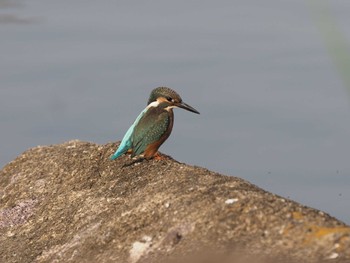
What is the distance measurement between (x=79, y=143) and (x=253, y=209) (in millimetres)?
8747

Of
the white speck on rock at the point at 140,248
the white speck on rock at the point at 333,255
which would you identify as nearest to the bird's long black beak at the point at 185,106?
Result: the white speck on rock at the point at 140,248

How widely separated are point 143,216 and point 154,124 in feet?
9.90

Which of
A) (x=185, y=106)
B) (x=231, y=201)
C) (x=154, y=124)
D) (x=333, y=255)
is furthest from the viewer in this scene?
(x=185, y=106)

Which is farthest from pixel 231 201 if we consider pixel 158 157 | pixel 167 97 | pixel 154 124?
pixel 158 157

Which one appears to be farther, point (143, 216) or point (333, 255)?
point (143, 216)

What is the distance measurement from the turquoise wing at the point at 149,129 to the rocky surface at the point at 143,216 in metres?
0.49

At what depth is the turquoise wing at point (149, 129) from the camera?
17547 mm

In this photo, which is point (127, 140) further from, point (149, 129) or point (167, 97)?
point (167, 97)

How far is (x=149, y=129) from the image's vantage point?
17.6 metres

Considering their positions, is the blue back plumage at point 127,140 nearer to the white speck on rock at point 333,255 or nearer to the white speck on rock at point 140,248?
the white speck on rock at point 140,248

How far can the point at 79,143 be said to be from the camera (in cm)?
2148

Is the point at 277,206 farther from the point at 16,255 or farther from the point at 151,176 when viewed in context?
the point at 16,255

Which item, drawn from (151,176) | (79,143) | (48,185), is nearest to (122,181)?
(151,176)

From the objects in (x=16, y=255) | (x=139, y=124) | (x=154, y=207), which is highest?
(x=139, y=124)
